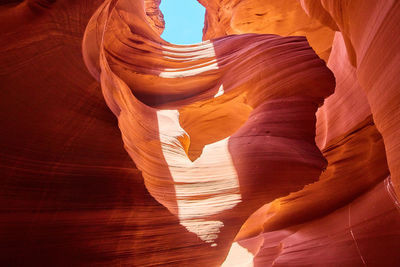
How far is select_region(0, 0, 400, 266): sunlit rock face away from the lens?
5.35 ft

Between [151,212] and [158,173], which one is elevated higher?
[158,173]

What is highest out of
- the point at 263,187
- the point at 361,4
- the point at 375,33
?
the point at 361,4

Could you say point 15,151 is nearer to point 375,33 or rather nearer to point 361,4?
point 375,33

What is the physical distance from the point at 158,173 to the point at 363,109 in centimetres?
266

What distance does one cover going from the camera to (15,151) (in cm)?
160

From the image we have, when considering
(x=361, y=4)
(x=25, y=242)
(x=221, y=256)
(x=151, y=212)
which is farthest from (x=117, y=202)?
(x=361, y=4)

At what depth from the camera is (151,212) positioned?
2176 mm

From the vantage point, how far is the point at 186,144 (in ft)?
9.92

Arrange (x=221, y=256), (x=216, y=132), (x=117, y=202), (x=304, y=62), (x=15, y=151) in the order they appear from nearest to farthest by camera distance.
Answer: (x=15, y=151)
(x=117, y=202)
(x=221, y=256)
(x=304, y=62)
(x=216, y=132)

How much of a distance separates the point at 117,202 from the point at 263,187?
52.8 inches

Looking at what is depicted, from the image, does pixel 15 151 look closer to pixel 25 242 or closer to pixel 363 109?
pixel 25 242

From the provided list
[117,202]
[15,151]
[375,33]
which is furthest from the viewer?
[117,202]

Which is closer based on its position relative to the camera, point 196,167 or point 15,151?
point 15,151

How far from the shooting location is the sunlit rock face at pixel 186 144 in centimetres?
163
